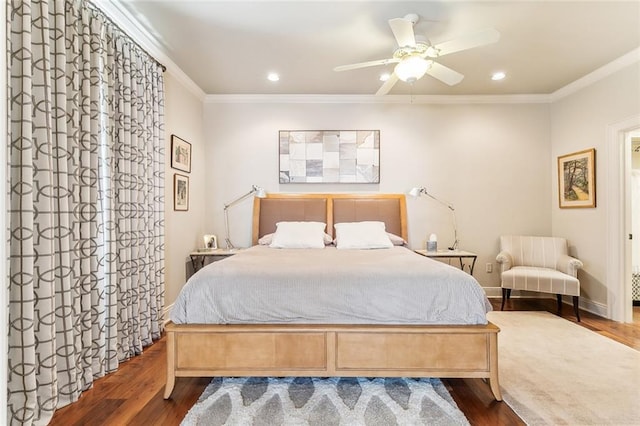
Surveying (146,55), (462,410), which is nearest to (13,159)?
(146,55)

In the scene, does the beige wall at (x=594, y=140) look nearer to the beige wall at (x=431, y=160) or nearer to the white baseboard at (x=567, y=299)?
the white baseboard at (x=567, y=299)

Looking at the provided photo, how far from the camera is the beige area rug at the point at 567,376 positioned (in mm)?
1875

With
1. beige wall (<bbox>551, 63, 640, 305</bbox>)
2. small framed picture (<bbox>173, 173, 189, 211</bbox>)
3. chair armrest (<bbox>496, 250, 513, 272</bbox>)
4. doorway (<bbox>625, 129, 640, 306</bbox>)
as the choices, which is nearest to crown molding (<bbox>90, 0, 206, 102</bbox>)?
small framed picture (<bbox>173, 173, 189, 211</bbox>)

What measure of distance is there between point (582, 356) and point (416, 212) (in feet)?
7.64

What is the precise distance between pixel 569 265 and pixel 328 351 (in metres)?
3.30

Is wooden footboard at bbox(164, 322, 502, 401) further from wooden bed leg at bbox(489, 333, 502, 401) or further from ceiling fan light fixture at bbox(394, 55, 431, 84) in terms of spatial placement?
ceiling fan light fixture at bbox(394, 55, 431, 84)

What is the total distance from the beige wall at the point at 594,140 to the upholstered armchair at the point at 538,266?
22 cm

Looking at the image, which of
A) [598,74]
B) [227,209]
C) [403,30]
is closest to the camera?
[403,30]

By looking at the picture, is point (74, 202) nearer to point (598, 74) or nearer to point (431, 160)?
point (431, 160)

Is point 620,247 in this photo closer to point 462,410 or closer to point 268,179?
point 462,410

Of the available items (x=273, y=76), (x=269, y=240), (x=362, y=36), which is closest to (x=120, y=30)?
(x=273, y=76)

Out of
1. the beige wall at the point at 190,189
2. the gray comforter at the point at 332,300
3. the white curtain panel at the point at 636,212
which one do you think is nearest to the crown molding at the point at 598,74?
the white curtain panel at the point at 636,212

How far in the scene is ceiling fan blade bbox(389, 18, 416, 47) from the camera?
2.10m

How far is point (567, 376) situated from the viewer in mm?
2291
